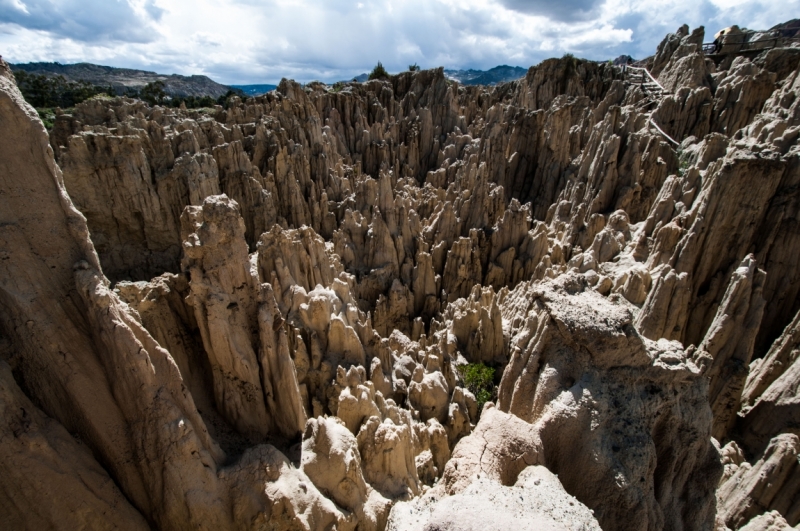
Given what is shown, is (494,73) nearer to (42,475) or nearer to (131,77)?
(131,77)

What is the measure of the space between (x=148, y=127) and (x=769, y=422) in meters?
29.6

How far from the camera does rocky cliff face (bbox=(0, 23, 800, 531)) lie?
18.9ft

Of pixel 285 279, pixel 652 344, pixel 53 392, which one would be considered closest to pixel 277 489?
pixel 53 392

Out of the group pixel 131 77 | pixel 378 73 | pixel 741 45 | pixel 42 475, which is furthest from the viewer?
pixel 131 77

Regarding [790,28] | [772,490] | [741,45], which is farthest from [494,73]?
[772,490]

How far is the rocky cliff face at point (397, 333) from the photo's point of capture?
5758mm

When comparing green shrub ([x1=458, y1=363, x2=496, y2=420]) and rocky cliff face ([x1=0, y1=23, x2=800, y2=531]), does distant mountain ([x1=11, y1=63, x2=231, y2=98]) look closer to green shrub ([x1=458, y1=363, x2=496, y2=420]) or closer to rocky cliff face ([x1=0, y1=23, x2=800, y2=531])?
rocky cliff face ([x1=0, y1=23, x2=800, y2=531])

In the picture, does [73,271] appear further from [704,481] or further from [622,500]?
[704,481]

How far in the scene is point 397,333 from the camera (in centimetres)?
1819

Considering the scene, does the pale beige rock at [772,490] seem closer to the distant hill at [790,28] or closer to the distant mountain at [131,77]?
the distant hill at [790,28]

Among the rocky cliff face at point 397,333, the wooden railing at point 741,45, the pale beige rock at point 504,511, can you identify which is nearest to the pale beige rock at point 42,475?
the rocky cliff face at point 397,333

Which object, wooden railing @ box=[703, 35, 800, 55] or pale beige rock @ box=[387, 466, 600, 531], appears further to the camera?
wooden railing @ box=[703, 35, 800, 55]

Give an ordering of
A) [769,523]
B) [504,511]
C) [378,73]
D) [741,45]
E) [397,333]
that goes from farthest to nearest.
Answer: [378,73], [741,45], [397,333], [769,523], [504,511]

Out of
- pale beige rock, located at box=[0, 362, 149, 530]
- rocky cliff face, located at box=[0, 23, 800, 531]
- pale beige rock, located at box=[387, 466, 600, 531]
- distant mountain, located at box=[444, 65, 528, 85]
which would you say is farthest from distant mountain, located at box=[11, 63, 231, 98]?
pale beige rock, located at box=[387, 466, 600, 531]
